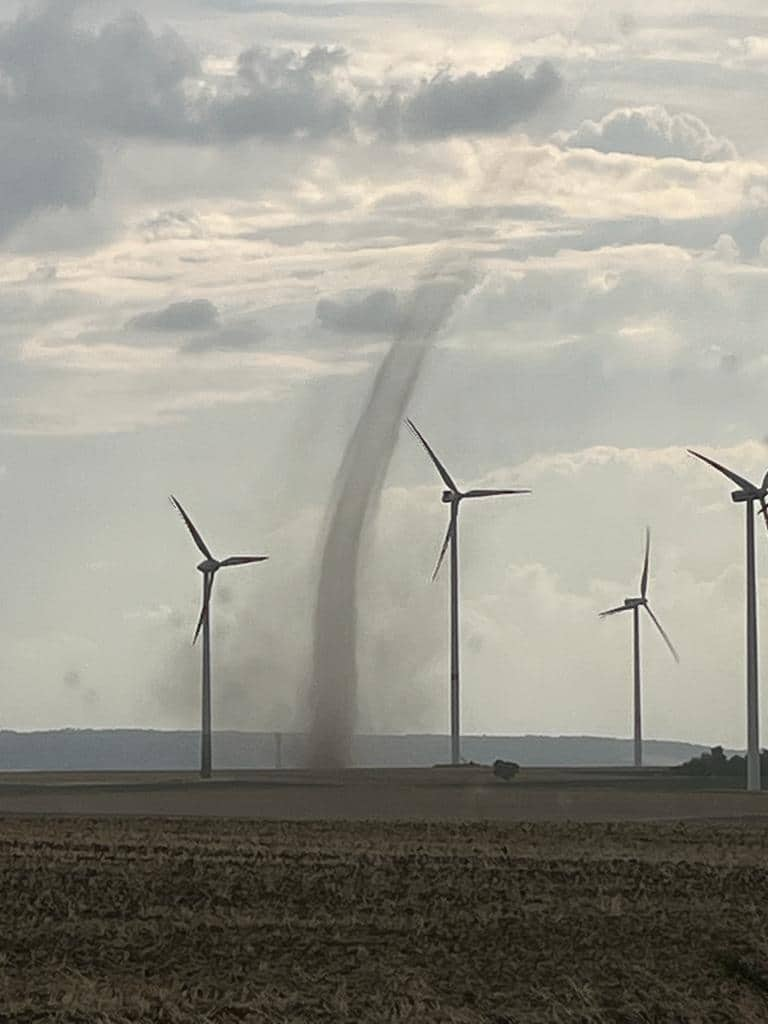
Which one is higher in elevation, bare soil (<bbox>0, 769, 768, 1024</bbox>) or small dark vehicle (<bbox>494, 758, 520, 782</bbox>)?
small dark vehicle (<bbox>494, 758, 520, 782</bbox>)

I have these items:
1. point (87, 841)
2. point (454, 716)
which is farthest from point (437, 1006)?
point (454, 716)

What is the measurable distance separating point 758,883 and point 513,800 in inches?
2753

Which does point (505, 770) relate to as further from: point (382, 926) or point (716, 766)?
point (382, 926)

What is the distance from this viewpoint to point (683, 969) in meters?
43.8

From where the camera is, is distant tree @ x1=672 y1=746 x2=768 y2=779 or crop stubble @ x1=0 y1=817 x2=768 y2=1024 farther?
distant tree @ x1=672 y1=746 x2=768 y2=779

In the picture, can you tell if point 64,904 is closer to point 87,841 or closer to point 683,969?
point 683,969

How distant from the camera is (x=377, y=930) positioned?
4953cm

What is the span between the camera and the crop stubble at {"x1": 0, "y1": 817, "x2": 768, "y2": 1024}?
38.9 m

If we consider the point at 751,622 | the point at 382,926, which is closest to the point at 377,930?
the point at 382,926

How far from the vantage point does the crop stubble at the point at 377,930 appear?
3894 centimetres

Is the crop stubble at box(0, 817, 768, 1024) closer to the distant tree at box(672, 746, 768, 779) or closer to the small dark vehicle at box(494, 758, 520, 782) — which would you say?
the small dark vehicle at box(494, 758, 520, 782)

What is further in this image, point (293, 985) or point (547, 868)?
point (547, 868)

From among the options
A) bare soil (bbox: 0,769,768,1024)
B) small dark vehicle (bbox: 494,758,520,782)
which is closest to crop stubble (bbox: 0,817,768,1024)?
bare soil (bbox: 0,769,768,1024)

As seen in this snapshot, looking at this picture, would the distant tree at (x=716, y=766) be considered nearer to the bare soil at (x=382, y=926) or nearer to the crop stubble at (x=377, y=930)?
the bare soil at (x=382, y=926)
